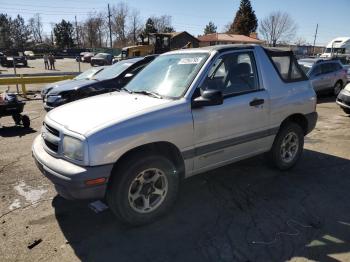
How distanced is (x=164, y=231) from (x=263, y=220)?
1.13 m

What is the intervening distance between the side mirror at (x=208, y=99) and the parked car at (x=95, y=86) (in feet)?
16.7

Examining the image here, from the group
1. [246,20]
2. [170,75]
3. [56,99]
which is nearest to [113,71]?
[56,99]

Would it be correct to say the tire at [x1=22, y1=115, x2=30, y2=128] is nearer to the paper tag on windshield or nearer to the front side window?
the paper tag on windshield

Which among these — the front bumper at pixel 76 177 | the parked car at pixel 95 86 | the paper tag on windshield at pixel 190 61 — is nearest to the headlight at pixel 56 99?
the parked car at pixel 95 86

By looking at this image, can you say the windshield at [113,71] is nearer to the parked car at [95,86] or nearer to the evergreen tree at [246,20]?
the parked car at [95,86]

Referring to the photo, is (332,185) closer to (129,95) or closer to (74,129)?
(129,95)

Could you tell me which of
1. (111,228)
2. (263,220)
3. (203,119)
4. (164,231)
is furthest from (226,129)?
(111,228)

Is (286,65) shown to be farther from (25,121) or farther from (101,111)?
(25,121)

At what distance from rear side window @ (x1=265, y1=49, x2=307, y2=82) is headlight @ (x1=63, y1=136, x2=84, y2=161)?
9.79ft

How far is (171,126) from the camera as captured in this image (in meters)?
3.61

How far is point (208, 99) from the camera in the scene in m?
3.68

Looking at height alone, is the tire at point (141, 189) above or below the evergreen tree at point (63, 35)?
below

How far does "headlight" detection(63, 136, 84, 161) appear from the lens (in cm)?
321

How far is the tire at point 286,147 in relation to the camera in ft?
16.3
